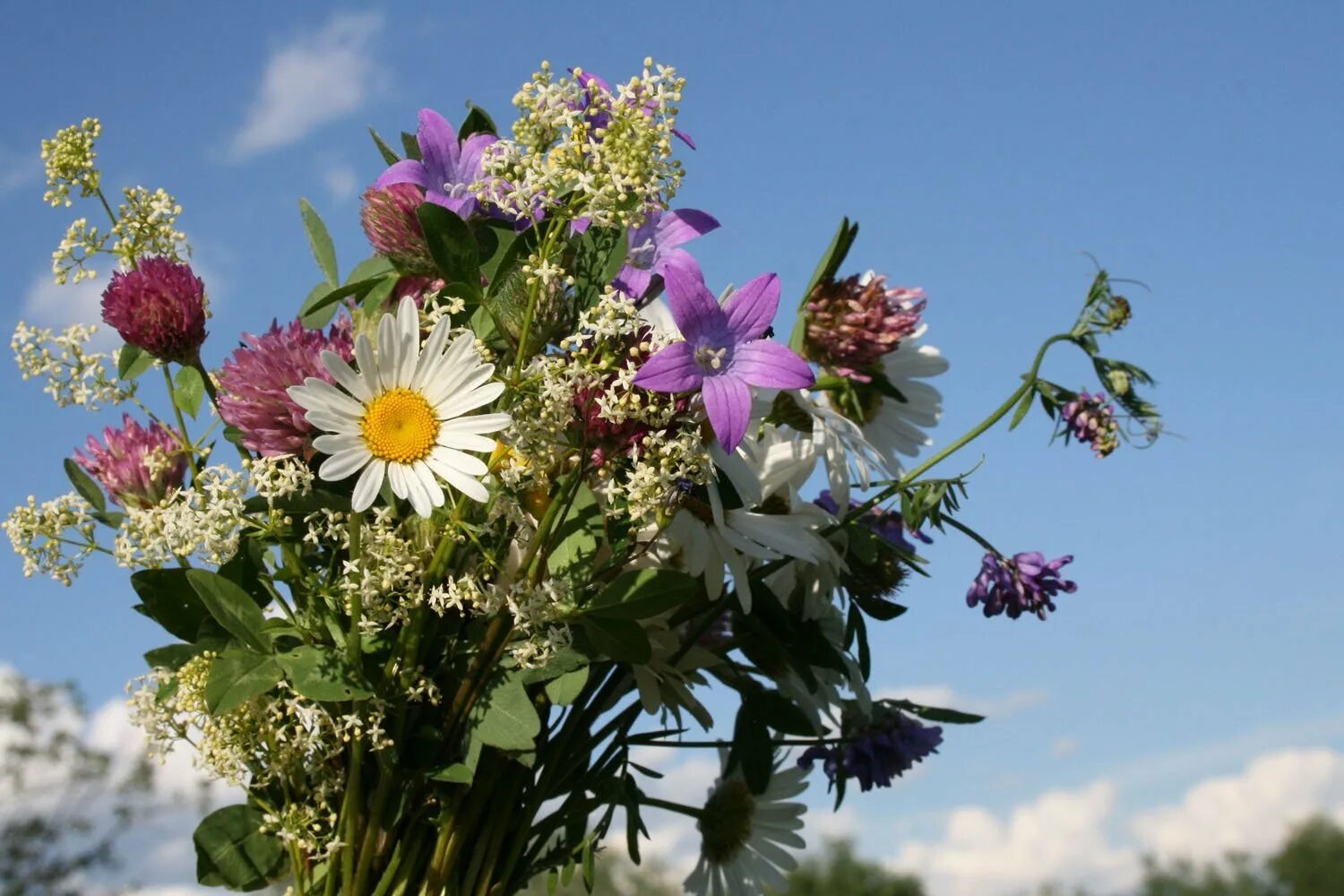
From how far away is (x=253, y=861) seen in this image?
948mm

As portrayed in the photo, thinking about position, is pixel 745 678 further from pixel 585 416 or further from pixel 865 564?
pixel 585 416

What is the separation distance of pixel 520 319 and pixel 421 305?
11 cm

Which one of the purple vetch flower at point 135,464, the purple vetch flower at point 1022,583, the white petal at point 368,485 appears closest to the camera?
the white petal at point 368,485

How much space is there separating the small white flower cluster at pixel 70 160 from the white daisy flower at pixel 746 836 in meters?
0.78

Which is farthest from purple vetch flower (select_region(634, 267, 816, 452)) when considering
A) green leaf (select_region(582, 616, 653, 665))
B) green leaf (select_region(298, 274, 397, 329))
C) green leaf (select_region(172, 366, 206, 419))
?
green leaf (select_region(172, 366, 206, 419))

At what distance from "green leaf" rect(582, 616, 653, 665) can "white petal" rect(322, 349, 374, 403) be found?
209 mm

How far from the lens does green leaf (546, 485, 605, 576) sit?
2.74 feet

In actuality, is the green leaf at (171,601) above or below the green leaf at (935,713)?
below

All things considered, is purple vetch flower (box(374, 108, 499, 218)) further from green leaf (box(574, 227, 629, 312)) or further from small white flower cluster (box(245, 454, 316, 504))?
small white flower cluster (box(245, 454, 316, 504))

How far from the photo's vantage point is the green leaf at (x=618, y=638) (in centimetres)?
84

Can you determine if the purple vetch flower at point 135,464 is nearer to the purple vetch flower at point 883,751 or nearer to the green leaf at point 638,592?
the green leaf at point 638,592

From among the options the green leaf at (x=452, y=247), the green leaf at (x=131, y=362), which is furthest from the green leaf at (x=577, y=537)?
the green leaf at (x=131, y=362)

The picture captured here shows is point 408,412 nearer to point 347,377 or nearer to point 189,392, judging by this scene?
point 347,377

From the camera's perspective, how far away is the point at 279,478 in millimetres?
797
